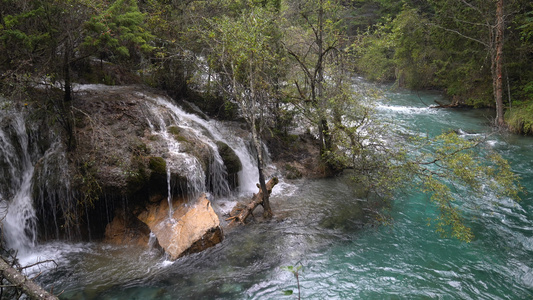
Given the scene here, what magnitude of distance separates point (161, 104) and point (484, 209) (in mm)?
10759

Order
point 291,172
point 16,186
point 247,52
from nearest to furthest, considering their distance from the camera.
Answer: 1. point 16,186
2. point 247,52
3. point 291,172

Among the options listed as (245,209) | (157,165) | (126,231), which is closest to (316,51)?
(245,209)

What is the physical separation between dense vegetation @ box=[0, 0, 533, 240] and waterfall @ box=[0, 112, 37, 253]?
3.08 ft

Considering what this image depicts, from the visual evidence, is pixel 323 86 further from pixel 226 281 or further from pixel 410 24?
pixel 410 24

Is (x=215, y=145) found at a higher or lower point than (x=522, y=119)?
higher

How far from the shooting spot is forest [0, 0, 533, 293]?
764 cm

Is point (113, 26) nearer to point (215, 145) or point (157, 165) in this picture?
point (157, 165)

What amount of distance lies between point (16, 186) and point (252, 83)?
6.44 metres

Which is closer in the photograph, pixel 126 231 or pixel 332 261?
pixel 332 261

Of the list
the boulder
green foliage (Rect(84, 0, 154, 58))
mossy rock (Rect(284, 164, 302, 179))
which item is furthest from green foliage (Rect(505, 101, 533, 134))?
green foliage (Rect(84, 0, 154, 58))

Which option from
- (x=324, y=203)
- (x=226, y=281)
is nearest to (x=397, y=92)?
(x=324, y=203)

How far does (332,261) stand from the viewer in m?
7.11

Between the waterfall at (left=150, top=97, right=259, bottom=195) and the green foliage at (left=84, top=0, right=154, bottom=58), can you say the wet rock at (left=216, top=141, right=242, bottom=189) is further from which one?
the green foliage at (left=84, top=0, right=154, bottom=58)

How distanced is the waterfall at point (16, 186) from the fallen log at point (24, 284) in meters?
3.01
